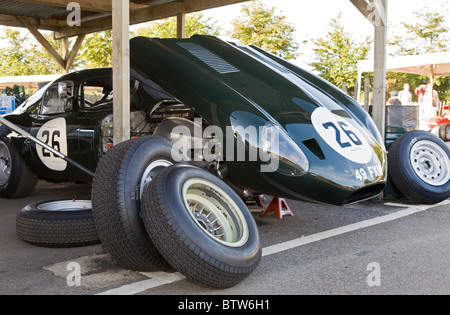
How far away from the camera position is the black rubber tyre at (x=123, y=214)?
3.10m

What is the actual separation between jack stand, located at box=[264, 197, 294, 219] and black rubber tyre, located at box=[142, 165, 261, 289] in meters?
1.76

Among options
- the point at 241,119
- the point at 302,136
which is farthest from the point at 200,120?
the point at 302,136

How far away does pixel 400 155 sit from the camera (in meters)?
5.55

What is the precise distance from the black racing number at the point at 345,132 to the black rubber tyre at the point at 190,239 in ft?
4.36

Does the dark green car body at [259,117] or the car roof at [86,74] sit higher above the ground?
the car roof at [86,74]

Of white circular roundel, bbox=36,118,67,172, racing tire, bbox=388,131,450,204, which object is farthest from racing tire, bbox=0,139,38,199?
racing tire, bbox=388,131,450,204

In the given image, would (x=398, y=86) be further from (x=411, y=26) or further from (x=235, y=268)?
(x=235, y=268)

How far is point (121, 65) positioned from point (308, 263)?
7.72ft

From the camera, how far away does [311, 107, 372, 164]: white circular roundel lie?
13.7 feet

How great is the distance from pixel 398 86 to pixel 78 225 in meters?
30.3

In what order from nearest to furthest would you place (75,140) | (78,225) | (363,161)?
(78,225), (363,161), (75,140)

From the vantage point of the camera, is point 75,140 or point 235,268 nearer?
point 235,268

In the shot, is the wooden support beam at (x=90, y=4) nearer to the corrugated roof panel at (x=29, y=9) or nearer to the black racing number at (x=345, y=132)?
the corrugated roof panel at (x=29, y=9)

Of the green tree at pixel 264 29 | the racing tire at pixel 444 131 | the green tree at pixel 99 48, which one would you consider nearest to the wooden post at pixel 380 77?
the racing tire at pixel 444 131
